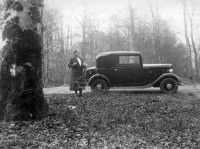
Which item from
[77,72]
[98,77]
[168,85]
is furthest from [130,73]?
[77,72]

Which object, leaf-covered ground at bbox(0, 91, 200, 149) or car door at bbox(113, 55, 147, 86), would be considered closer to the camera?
leaf-covered ground at bbox(0, 91, 200, 149)

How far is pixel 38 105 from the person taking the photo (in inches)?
235

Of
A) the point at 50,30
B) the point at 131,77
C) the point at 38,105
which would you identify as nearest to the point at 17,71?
the point at 38,105

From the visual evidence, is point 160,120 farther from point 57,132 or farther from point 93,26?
point 93,26

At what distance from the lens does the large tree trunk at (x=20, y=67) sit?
573 centimetres

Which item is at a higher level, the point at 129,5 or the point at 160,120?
the point at 129,5

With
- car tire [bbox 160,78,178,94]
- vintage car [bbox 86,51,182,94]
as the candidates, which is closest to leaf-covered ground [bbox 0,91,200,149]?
car tire [bbox 160,78,178,94]

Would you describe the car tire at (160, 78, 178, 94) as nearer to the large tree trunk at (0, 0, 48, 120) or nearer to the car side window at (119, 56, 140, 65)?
the car side window at (119, 56, 140, 65)

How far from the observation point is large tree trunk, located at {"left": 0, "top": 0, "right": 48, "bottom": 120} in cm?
573

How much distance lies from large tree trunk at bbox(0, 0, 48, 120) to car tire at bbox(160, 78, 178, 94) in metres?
6.84

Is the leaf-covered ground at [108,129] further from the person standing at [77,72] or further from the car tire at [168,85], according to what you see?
the car tire at [168,85]

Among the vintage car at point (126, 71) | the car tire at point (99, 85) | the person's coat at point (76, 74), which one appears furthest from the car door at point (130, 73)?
the person's coat at point (76, 74)

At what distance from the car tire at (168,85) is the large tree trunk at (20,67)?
22.4 ft

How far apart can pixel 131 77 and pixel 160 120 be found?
6.36 meters
